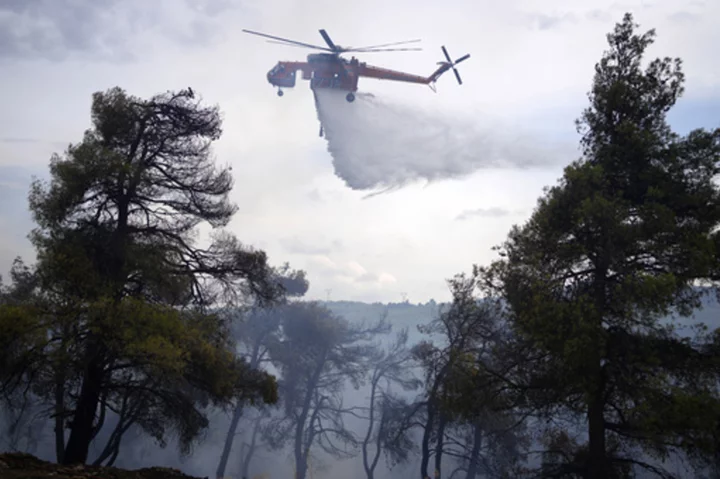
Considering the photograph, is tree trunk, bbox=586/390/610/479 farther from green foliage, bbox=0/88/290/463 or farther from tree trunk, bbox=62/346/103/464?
tree trunk, bbox=62/346/103/464

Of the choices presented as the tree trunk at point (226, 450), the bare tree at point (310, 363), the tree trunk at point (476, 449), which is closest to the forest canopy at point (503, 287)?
the tree trunk at point (476, 449)

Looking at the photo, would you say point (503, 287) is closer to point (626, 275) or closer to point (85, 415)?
point (626, 275)

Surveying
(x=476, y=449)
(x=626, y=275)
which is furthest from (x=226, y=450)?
(x=626, y=275)

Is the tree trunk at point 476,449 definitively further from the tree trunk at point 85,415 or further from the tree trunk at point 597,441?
the tree trunk at point 85,415

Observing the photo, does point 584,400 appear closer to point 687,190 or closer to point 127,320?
point 687,190

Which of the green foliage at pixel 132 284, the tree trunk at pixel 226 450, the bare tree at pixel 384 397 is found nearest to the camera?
the green foliage at pixel 132 284

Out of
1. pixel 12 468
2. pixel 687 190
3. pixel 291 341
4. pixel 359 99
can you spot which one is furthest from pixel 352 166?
pixel 12 468
